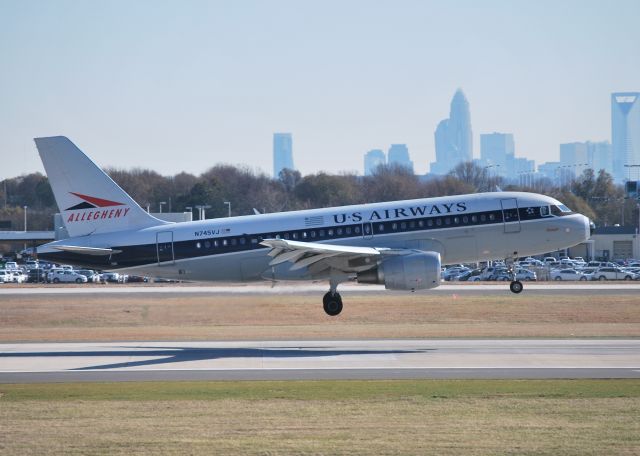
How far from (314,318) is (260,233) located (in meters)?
12.2

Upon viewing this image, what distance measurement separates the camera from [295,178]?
175m

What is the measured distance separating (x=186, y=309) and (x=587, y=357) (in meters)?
24.3

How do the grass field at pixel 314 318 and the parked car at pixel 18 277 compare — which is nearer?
the grass field at pixel 314 318

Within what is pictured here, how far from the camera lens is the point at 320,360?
1388 inches

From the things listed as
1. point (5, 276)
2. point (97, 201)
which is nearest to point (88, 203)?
point (97, 201)

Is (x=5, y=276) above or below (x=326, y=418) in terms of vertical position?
above

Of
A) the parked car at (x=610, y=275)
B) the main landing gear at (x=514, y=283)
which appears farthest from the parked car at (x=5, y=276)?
the main landing gear at (x=514, y=283)

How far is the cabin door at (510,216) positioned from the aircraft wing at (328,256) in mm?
4699

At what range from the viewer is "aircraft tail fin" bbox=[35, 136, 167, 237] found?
41.7 meters

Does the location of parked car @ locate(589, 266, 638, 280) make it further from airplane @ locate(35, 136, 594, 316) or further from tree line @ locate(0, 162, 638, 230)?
airplane @ locate(35, 136, 594, 316)

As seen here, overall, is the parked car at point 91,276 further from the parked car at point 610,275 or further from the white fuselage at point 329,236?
the white fuselage at point 329,236

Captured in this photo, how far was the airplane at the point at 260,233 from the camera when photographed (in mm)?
41250

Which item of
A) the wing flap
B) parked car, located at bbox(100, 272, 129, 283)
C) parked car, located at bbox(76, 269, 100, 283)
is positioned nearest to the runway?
the wing flap

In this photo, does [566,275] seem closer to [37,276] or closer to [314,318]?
[314,318]
